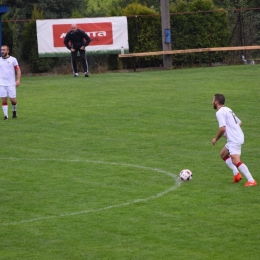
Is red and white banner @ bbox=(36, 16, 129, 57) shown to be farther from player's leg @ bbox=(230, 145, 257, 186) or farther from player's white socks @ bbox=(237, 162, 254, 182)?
player's white socks @ bbox=(237, 162, 254, 182)

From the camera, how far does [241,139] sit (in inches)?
510

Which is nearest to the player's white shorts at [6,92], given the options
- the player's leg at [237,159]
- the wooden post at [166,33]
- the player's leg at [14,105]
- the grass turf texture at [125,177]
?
the player's leg at [14,105]

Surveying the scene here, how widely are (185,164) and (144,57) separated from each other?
21862mm

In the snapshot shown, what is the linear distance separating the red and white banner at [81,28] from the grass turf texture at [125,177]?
7585 mm

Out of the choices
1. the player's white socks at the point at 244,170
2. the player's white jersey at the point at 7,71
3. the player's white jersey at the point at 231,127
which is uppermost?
the player's white jersey at the point at 7,71

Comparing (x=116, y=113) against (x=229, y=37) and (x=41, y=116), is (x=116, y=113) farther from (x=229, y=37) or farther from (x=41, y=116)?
(x=229, y=37)

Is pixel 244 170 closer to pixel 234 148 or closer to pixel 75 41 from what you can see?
pixel 234 148

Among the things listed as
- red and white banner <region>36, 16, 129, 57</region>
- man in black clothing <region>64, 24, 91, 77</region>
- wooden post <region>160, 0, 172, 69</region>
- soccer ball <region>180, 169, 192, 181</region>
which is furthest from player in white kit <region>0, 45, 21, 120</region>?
wooden post <region>160, 0, 172, 69</region>

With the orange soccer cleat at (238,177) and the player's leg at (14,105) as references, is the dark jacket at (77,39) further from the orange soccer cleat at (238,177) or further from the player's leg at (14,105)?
the orange soccer cleat at (238,177)

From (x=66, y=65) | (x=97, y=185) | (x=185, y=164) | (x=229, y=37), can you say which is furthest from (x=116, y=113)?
(x=229, y=37)

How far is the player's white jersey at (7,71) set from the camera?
873 inches

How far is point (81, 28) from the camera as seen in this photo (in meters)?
35.4

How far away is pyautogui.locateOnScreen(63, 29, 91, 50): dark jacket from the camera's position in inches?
1273

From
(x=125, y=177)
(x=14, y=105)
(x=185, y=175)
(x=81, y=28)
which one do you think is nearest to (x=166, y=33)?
(x=81, y=28)
